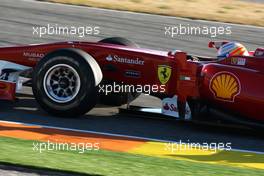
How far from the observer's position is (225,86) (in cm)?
863

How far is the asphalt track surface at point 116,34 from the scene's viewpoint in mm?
8758

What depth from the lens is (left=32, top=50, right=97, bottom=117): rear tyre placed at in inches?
347

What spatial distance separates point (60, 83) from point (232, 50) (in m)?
2.39

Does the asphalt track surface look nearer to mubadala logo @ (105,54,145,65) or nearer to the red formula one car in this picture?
the red formula one car

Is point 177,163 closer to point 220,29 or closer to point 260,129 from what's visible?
point 260,129

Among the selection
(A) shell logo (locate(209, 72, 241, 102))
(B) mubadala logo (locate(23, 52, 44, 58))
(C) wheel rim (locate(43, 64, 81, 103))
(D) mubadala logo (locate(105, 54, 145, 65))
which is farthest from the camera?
(B) mubadala logo (locate(23, 52, 44, 58))

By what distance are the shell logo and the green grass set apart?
5.29 ft

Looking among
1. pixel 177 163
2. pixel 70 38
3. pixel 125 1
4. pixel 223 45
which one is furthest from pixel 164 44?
pixel 177 163

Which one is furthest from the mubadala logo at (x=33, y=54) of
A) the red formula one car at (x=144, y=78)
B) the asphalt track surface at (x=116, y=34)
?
the asphalt track surface at (x=116, y=34)

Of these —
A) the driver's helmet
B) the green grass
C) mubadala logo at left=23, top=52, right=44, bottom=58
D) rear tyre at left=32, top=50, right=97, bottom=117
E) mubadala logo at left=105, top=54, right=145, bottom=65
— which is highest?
the driver's helmet

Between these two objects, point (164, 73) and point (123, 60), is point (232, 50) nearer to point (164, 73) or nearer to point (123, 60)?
point (164, 73)

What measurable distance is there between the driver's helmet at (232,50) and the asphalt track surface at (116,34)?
1033 mm

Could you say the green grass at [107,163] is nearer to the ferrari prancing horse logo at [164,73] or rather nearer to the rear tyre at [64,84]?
the rear tyre at [64,84]

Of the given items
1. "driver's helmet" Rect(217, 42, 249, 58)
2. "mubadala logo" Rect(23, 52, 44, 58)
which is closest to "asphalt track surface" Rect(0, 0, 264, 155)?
"mubadala logo" Rect(23, 52, 44, 58)
